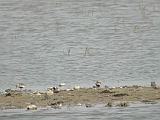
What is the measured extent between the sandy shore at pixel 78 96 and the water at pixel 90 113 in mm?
395

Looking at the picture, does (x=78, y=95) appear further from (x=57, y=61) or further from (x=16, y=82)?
(x=57, y=61)

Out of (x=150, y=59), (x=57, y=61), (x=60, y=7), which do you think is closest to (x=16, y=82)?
(x=57, y=61)

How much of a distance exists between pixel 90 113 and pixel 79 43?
257 inches

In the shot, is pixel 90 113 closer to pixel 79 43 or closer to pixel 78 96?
pixel 78 96

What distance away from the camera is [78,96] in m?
11.7

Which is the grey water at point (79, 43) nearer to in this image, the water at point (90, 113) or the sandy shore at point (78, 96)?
the water at point (90, 113)

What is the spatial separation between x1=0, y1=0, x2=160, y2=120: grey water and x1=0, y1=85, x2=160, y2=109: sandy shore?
0.66 meters

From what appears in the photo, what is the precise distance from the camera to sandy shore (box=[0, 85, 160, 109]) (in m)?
11.4

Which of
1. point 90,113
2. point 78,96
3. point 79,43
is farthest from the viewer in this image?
point 79,43

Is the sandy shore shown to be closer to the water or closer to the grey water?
the water

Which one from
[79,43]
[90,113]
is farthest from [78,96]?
[79,43]

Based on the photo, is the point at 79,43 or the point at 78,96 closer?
the point at 78,96

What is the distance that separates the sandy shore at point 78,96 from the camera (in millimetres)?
11359

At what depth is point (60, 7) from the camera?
21688 millimetres
